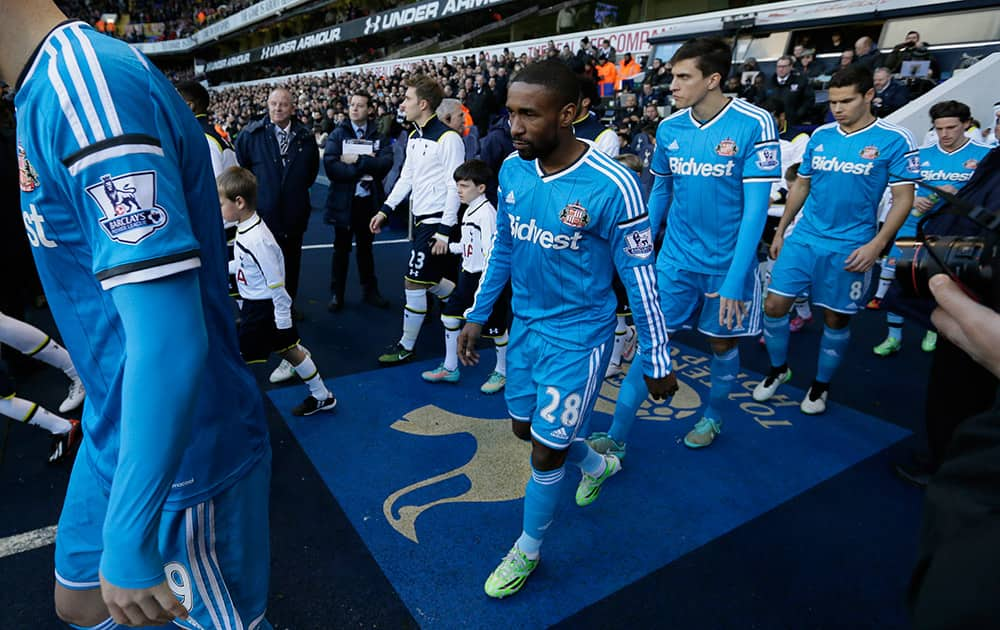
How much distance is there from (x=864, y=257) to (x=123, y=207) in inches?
155

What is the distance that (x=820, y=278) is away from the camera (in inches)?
151

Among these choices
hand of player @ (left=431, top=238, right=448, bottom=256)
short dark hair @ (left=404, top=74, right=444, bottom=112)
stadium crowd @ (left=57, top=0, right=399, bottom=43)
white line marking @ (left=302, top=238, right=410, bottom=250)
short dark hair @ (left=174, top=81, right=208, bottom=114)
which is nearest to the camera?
short dark hair @ (left=174, top=81, right=208, bottom=114)

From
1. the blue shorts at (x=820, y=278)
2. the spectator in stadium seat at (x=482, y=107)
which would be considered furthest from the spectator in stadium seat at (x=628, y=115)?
the blue shorts at (x=820, y=278)

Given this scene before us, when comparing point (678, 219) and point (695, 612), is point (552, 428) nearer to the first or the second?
point (695, 612)

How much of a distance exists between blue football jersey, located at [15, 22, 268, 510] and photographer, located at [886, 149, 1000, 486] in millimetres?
1837

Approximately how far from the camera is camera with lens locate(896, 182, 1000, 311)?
1035 millimetres

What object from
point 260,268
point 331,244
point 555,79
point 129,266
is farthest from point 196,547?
point 331,244

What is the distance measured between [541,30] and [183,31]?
45150mm

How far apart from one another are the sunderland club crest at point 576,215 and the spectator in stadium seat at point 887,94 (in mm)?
9585

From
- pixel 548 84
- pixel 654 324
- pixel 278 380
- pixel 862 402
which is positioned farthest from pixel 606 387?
pixel 548 84

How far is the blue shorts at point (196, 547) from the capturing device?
111 cm

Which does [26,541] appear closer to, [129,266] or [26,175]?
[26,175]

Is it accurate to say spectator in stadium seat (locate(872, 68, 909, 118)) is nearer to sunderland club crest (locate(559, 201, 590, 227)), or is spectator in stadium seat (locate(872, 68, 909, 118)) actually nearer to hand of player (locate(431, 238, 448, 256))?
hand of player (locate(431, 238, 448, 256))

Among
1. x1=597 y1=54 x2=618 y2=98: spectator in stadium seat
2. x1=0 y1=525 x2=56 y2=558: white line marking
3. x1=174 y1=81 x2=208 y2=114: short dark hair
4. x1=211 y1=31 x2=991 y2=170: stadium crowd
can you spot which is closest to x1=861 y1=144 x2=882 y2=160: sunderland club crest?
x1=211 y1=31 x2=991 y2=170: stadium crowd
